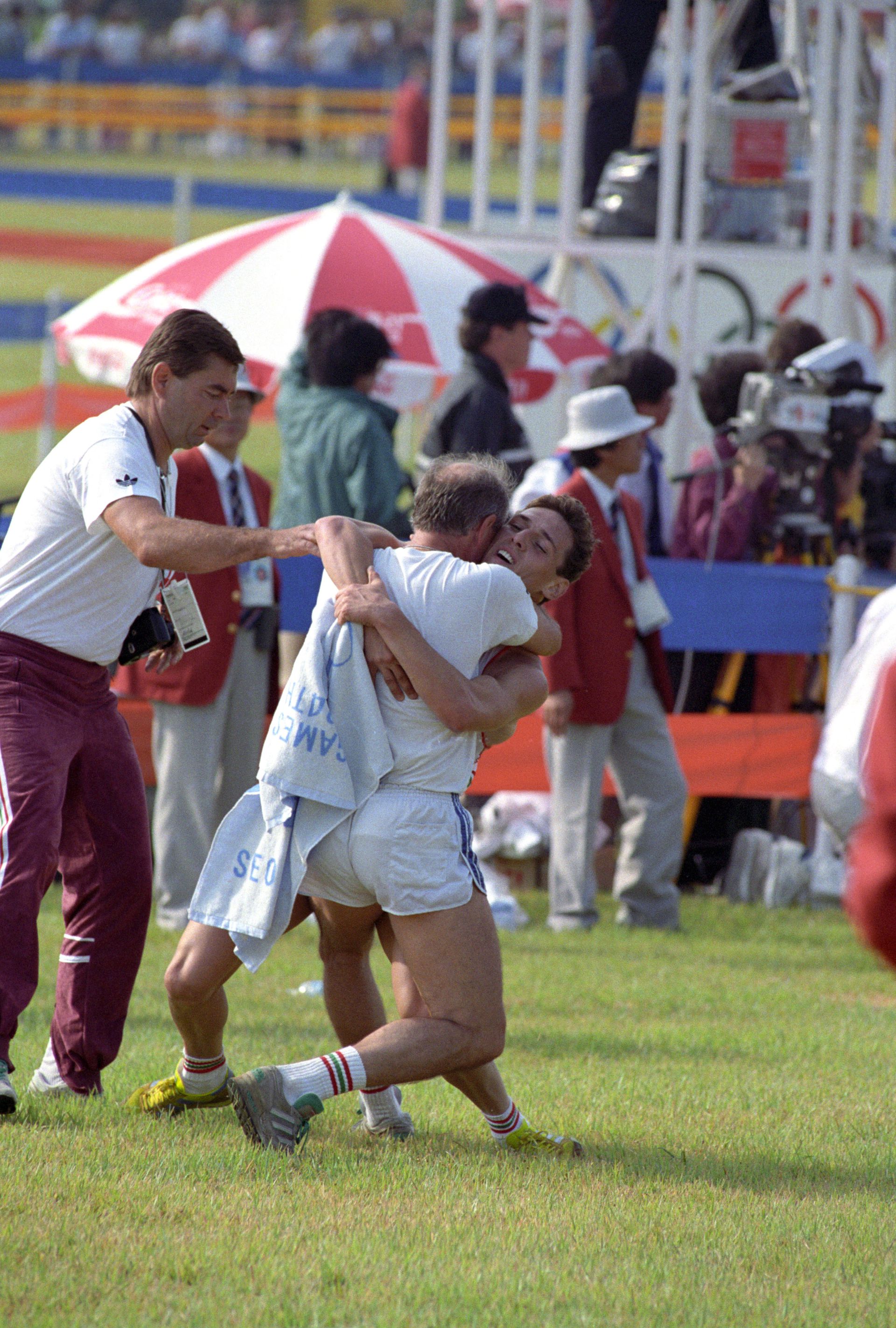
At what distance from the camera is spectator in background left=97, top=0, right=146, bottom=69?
4034 centimetres

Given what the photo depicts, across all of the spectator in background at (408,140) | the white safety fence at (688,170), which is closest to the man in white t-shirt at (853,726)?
the white safety fence at (688,170)

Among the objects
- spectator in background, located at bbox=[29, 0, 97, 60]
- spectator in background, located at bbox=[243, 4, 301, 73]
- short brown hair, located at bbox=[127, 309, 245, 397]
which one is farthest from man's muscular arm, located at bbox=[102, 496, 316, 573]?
spectator in background, located at bbox=[29, 0, 97, 60]

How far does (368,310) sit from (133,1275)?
6.01 meters

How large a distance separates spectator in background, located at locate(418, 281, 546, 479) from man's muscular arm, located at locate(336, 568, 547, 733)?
156 inches

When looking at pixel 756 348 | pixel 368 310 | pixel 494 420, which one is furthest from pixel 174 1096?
pixel 756 348

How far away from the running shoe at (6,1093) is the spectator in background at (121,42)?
38937 millimetres

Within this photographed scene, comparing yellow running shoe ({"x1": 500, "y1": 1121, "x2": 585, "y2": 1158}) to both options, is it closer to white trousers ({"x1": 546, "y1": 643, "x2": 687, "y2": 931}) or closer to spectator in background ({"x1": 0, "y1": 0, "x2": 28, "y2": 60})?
white trousers ({"x1": 546, "y1": 643, "x2": 687, "y2": 931})

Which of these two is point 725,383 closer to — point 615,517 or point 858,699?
point 615,517

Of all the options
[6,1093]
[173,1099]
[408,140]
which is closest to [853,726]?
[173,1099]

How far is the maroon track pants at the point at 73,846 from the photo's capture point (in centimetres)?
438

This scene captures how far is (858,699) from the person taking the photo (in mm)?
3082

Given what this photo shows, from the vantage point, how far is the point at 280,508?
7742mm

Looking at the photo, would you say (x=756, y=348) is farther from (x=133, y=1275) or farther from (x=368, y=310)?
(x=133, y=1275)

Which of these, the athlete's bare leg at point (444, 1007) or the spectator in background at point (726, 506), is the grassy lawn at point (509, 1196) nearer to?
the athlete's bare leg at point (444, 1007)
